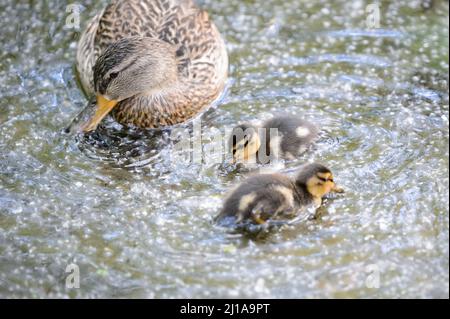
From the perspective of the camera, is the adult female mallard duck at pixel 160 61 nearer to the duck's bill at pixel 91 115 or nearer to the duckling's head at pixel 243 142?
the duck's bill at pixel 91 115

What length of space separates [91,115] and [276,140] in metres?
0.94

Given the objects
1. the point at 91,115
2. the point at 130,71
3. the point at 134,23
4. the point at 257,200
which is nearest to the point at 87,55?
the point at 134,23

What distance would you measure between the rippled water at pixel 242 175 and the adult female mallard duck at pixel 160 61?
0.12m

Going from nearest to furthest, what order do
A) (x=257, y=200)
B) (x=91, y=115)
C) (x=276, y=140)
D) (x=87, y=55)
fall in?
(x=257, y=200)
(x=276, y=140)
(x=91, y=115)
(x=87, y=55)

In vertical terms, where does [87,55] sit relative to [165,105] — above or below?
above

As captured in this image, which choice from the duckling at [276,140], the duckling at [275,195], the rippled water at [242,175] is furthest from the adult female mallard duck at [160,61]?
the duckling at [275,195]

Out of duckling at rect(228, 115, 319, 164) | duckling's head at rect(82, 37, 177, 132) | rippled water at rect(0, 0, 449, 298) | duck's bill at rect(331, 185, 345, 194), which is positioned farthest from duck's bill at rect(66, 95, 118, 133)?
duck's bill at rect(331, 185, 345, 194)

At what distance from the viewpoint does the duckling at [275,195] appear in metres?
3.67

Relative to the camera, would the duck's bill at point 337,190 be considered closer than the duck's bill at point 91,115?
Yes

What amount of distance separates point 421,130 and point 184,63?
1313 mm

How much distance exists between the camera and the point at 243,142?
4.06 m

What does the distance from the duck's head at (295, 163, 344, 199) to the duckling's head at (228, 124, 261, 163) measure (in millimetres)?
353

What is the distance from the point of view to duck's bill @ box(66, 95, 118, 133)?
4.28 meters

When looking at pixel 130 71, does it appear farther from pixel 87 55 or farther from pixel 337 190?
pixel 337 190
